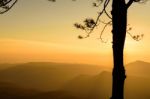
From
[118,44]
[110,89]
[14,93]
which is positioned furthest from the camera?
[110,89]

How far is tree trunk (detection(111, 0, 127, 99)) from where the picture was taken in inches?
420

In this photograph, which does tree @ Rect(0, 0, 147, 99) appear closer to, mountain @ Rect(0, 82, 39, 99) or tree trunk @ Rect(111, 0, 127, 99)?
tree trunk @ Rect(111, 0, 127, 99)

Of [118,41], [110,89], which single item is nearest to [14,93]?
[118,41]

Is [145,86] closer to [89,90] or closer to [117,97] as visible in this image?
[89,90]

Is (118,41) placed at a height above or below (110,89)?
above

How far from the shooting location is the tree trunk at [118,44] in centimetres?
1068

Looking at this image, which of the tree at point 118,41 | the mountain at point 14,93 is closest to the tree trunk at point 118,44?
the tree at point 118,41

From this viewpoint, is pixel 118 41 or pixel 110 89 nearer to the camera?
pixel 118 41

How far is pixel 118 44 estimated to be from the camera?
10.7 m

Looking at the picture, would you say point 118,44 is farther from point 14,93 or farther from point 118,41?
point 14,93

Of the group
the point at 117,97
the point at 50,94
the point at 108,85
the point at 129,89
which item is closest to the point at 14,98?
the point at 50,94

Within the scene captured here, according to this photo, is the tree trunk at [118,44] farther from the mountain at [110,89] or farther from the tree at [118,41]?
the mountain at [110,89]

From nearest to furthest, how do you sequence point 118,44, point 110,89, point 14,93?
point 118,44
point 14,93
point 110,89

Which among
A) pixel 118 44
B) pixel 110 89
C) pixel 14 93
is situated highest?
pixel 118 44
